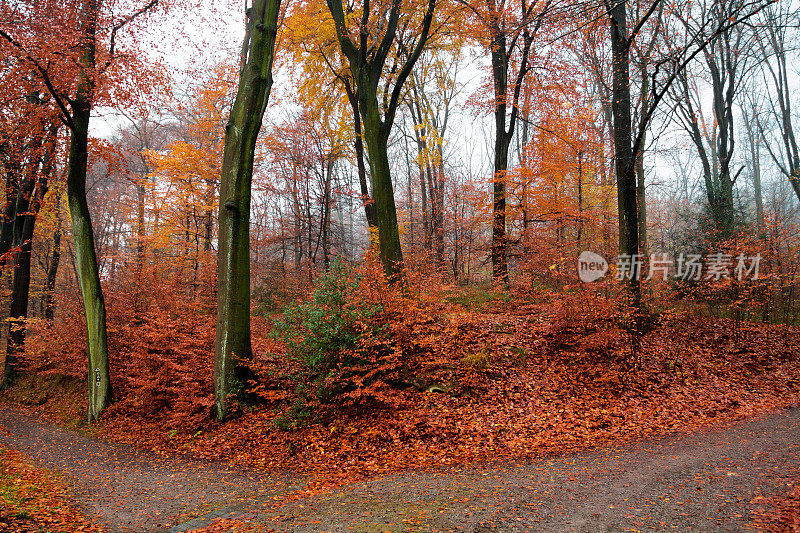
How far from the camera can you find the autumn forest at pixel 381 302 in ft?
19.3

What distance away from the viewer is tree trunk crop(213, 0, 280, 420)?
7469 mm

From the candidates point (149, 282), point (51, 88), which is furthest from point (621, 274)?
point (51, 88)

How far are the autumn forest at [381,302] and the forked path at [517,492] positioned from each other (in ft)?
0.21

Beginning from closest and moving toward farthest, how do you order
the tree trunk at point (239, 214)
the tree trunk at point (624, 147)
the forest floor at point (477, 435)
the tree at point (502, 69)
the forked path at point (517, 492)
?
the forked path at point (517, 492) → the forest floor at point (477, 435) → the tree trunk at point (239, 214) → the tree trunk at point (624, 147) → the tree at point (502, 69)

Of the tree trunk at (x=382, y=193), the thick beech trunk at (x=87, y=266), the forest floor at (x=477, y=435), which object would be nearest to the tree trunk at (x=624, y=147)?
the forest floor at (x=477, y=435)

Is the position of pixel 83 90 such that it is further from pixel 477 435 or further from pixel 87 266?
pixel 477 435

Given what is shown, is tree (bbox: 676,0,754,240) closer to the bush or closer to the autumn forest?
the autumn forest

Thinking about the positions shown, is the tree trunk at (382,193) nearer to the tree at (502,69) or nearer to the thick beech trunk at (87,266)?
the tree at (502,69)

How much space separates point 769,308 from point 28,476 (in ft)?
53.2

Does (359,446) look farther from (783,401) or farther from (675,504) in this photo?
(783,401)

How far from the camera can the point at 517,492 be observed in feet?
14.0

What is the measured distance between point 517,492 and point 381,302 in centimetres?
363

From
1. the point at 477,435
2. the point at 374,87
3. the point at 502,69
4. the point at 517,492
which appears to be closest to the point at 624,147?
the point at 502,69

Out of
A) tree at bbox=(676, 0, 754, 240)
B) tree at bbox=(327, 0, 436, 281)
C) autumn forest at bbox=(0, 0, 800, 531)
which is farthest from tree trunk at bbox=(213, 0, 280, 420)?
tree at bbox=(676, 0, 754, 240)
